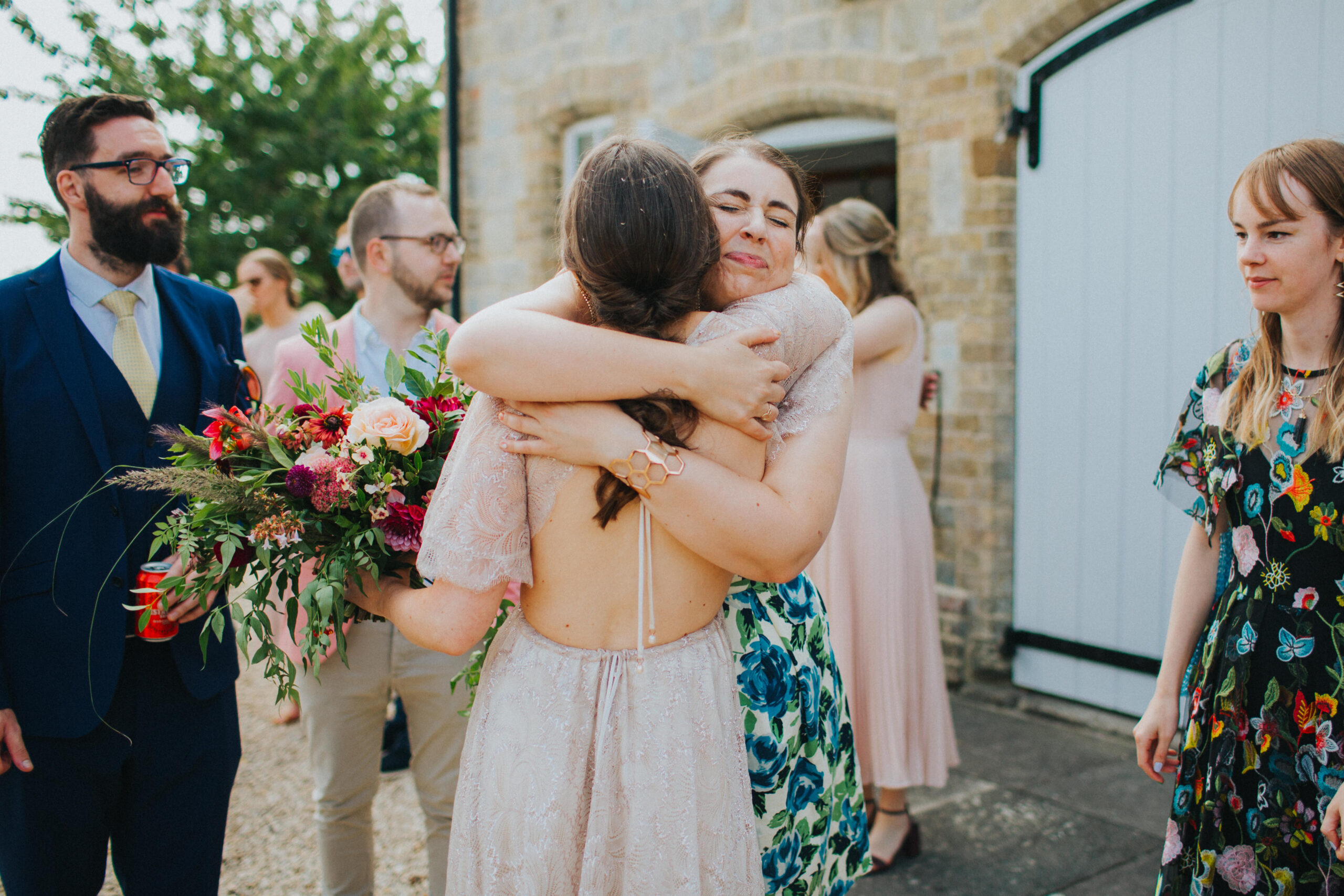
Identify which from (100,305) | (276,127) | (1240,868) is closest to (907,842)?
(1240,868)

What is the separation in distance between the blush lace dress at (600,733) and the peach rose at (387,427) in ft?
0.65

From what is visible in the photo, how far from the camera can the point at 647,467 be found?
4.95 ft

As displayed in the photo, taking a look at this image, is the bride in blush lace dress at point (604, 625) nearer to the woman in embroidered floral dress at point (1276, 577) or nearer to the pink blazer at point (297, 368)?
the woman in embroidered floral dress at point (1276, 577)

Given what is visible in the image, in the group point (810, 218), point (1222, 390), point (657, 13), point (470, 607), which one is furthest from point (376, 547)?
point (657, 13)

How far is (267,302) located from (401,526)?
16.9ft

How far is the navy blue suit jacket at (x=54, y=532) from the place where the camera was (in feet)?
7.29

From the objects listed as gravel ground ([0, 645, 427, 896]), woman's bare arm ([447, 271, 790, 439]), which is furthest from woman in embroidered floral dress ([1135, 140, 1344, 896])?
gravel ground ([0, 645, 427, 896])

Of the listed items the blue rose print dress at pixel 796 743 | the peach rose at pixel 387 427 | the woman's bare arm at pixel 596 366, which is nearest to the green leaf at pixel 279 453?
the peach rose at pixel 387 427

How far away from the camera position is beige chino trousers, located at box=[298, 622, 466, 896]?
277cm

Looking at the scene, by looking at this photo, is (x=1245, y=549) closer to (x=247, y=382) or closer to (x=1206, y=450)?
(x=1206, y=450)

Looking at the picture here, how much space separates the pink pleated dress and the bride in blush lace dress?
200 cm

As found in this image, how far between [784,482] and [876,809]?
2.46 m

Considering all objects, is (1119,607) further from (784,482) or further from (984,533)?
(784,482)

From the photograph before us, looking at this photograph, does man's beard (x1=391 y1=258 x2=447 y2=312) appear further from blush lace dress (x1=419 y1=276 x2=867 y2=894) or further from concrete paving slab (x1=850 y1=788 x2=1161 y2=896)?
concrete paving slab (x1=850 y1=788 x2=1161 y2=896)
